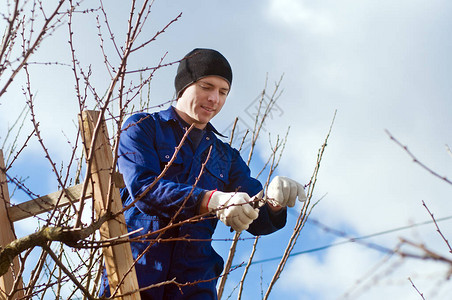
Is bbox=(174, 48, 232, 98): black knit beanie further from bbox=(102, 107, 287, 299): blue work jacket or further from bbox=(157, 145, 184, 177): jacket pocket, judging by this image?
bbox=(157, 145, 184, 177): jacket pocket

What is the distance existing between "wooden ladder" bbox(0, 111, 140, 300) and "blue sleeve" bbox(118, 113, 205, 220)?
0.10 m

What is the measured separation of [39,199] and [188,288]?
101cm

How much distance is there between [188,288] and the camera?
2.69 m

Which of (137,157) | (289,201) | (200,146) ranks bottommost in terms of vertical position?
(289,201)

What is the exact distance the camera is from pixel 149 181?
2652 millimetres

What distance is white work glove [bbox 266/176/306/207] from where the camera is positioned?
273 cm

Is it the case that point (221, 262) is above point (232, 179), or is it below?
below

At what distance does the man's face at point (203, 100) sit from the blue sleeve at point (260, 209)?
32cm

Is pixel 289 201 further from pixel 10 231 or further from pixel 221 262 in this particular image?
pixel 10 231

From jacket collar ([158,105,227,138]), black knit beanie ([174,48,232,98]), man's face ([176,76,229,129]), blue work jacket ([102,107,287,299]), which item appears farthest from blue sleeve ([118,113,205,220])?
black knit beanie ([174,48,232,98])

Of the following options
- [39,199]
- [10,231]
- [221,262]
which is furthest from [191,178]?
[10,231]

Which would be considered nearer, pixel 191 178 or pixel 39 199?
pixel 191 178

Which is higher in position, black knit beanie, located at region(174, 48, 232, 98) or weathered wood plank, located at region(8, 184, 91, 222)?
black knit beanie, located at region(174, 48, 232, 98)

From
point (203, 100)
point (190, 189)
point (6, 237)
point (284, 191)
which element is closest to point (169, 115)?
point (203, 100)
